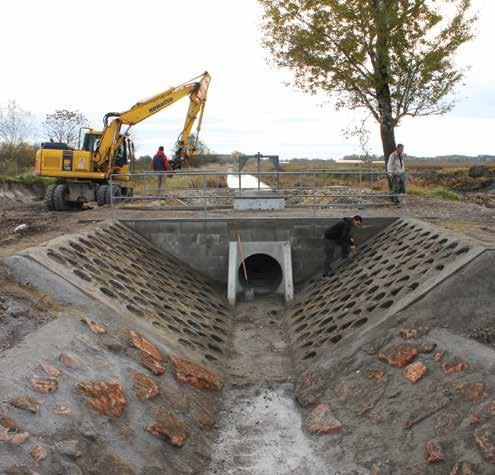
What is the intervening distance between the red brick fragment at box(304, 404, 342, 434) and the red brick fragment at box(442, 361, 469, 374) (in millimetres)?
1552

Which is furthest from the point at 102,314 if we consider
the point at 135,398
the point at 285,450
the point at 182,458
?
the point at 285,450

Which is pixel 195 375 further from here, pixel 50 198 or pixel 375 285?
pixel 50 198

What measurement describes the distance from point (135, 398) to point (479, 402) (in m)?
4.00

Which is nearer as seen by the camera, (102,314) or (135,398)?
(135,398)

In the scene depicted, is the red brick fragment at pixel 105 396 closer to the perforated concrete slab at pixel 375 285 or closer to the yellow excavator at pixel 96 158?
the perforated concrete slab at pixel 375 285

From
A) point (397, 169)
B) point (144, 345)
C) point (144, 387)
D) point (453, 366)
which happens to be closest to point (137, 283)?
point (144, 345)

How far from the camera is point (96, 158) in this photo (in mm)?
19078

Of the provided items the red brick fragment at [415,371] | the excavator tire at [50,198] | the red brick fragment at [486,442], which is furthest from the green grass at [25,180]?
the red brick fragment at [486,442]

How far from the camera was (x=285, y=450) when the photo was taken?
7.25 m

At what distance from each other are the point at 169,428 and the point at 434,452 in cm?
305

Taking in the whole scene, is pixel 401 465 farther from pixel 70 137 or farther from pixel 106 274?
A: pixel 70 137

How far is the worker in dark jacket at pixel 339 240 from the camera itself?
45.1ft

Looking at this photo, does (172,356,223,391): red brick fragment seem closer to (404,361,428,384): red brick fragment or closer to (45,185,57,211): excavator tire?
(404,361,428,384): red brick fragment

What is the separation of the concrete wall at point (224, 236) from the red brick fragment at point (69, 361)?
860 cm
